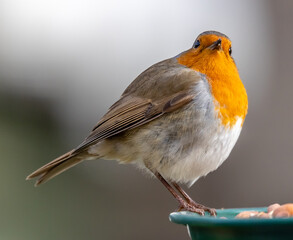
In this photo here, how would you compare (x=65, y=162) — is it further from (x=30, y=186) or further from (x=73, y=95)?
(x=73, y=95)

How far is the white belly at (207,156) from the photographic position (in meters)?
3.23

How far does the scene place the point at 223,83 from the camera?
337 centimetres

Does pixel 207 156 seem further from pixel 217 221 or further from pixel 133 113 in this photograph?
pixel 217 221

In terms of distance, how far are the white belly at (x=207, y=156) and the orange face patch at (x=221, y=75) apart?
6cm

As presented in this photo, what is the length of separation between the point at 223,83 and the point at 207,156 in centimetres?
41

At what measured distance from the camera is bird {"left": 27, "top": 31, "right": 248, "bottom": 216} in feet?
10.7

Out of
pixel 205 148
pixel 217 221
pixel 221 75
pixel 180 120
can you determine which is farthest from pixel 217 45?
pixel 217 221

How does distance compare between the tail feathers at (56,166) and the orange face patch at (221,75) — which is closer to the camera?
the orange face patch at (221,75)

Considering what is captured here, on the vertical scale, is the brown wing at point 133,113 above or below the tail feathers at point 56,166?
above

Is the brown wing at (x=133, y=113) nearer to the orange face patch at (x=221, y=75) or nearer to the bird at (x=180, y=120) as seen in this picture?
the bird at (x=180, y=120)

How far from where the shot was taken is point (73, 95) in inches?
285

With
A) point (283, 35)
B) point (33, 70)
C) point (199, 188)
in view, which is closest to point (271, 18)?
point (283, 35)

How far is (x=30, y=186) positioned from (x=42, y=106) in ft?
4.52

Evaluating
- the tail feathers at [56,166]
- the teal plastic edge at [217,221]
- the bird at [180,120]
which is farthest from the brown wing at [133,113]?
the teal plastic edge at [217,221]
